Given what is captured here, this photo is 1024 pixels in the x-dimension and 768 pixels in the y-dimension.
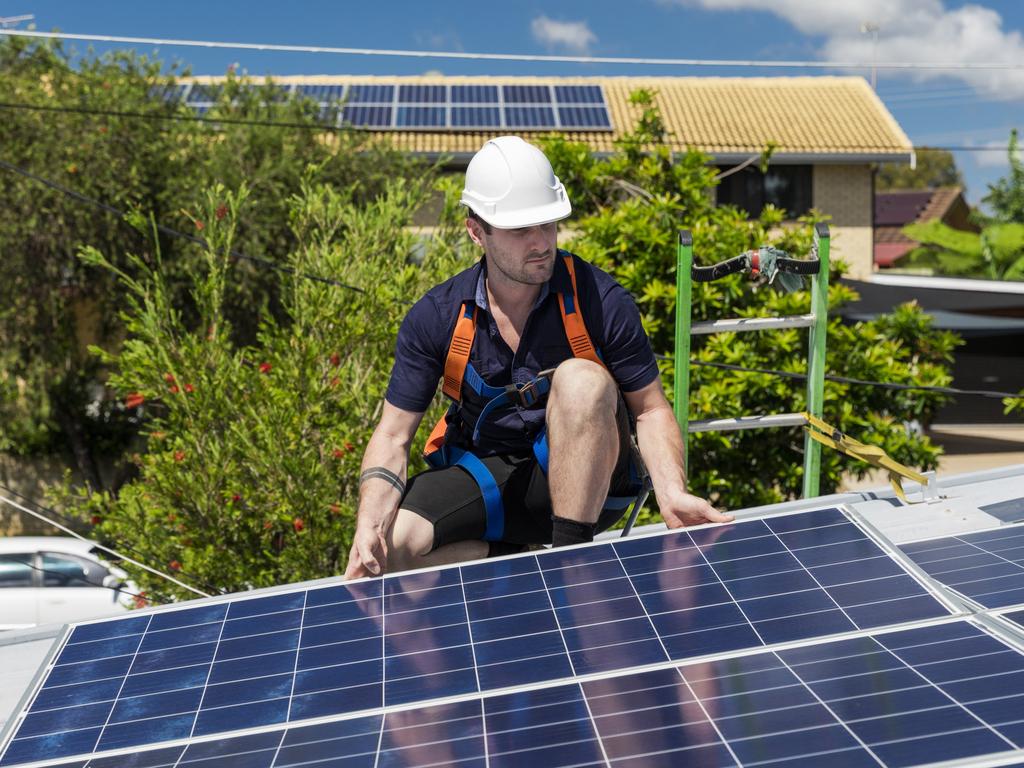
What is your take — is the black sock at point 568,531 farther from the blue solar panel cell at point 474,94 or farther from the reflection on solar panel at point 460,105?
the blue solar panel cell at point 474,94

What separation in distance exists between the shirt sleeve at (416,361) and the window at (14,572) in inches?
463

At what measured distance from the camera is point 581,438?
371cm

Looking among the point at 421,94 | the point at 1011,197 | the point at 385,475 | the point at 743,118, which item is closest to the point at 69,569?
the point at 385,475

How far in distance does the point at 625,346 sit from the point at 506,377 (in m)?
0.47

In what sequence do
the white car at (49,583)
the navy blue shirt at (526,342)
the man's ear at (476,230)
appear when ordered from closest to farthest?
the navy blue shirt at (526,342), the man's ear at (476,230), the white car at (49,583)

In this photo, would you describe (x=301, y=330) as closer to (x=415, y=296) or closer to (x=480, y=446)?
(x=415, y=296)

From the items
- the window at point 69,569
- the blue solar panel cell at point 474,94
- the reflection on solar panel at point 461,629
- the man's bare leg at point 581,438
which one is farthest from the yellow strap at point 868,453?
the blue solar panel cell at point 474,94

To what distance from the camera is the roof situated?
22359 millimetres

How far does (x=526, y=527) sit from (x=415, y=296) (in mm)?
3358

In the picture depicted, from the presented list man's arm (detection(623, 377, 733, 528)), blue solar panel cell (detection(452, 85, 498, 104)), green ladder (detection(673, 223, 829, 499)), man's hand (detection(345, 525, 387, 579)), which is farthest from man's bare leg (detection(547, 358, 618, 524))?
blue solar panel cell (detection(452, 85, 498, 104))

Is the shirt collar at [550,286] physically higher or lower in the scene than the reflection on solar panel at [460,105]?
lower

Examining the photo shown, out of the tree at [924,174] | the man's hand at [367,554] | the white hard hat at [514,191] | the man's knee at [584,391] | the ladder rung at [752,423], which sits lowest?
the man's hand at [367,554]

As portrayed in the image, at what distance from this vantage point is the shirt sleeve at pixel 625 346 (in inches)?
159

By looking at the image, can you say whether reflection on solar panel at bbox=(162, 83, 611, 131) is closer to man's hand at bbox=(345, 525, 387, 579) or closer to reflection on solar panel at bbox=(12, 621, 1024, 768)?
man's hand at bbox=(345, 525, 387, 579)
